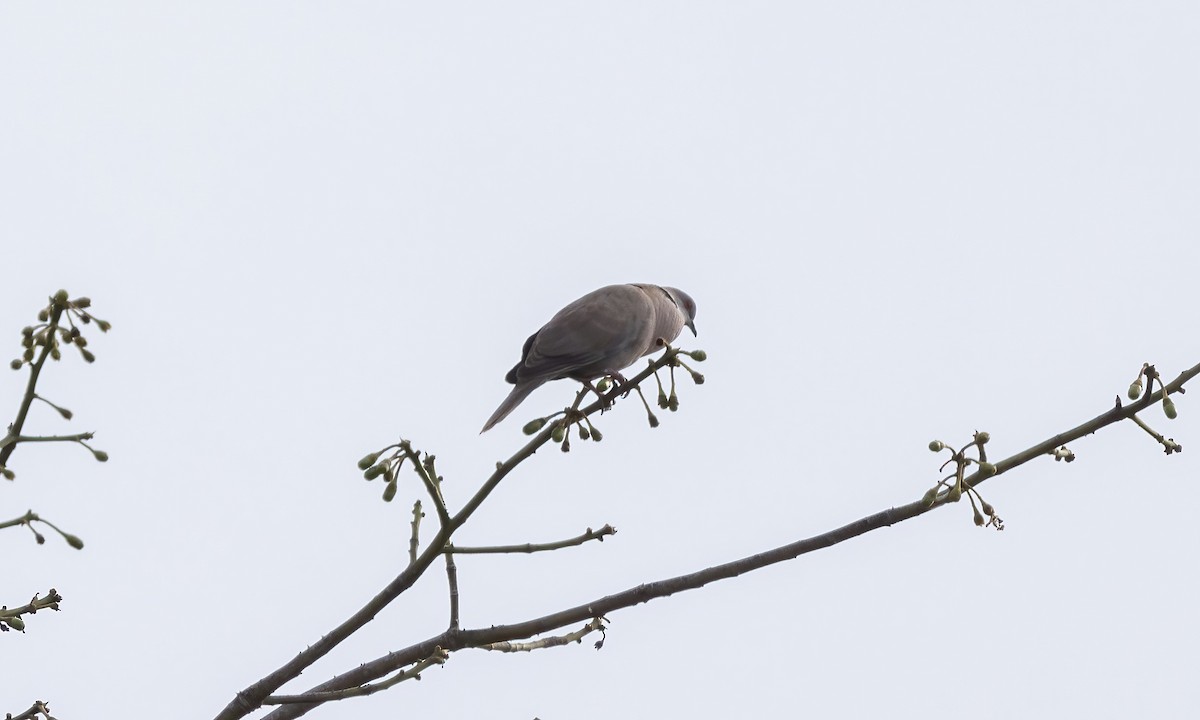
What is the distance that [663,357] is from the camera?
14.0 feet

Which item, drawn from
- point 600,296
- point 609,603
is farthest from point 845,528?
point 600,296

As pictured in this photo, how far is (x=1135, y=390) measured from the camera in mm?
3652

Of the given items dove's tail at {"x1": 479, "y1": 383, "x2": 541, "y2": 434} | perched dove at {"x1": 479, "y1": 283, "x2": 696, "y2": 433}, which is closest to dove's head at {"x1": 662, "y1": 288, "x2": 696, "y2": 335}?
perched dove at {"x1": 479, "y1": 283, "x2": 696, "y2": 433}

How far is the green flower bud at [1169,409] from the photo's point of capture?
3.56 meters

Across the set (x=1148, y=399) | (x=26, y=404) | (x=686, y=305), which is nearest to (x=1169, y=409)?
(x=1148, y=399)

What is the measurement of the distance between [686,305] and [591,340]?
233 cm

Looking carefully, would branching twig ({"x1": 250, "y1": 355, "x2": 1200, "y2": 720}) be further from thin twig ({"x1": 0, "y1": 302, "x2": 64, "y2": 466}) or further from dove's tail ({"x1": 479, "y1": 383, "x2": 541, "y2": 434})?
dove's tail ({"x1": 479, "y1": 383, "x2": 541, "y2": 434})

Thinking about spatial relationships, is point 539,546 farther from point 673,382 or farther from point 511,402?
point 511,402

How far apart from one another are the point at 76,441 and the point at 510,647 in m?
1.43

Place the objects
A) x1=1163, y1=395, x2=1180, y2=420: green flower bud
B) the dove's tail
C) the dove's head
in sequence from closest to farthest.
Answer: x1=1163, y1=395, x2=1180, y2=420: green flower bud → the dove's tail → the dove's head

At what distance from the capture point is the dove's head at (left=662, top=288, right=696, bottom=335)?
9.02 metres

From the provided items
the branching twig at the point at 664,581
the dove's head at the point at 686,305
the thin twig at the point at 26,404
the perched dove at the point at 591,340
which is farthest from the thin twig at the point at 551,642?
the dove's head at the point at 686,305

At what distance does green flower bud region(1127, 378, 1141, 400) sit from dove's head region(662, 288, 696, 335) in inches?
206

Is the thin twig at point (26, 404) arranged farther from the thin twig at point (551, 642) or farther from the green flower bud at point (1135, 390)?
the green flower bud at point (1135, 390)
